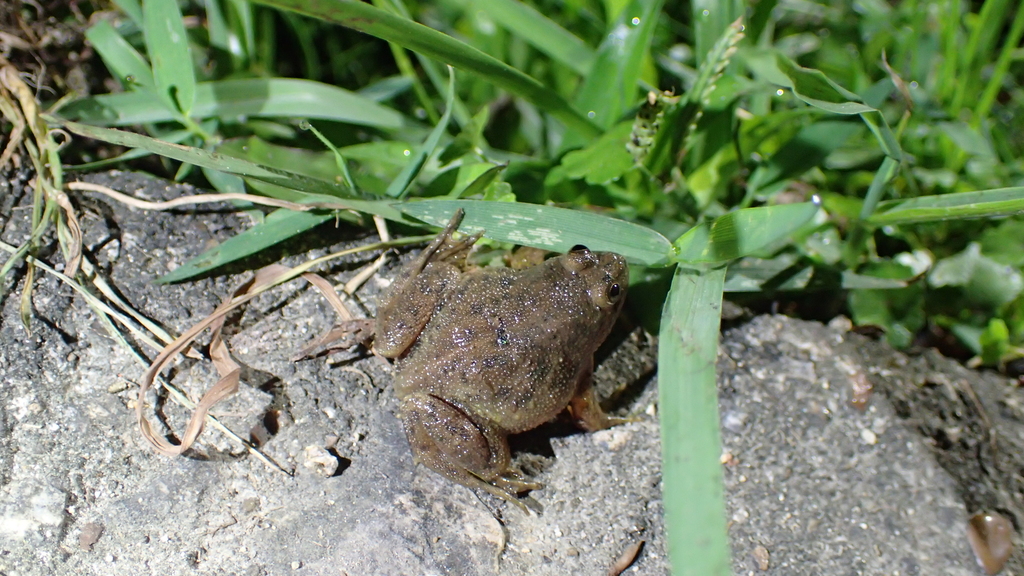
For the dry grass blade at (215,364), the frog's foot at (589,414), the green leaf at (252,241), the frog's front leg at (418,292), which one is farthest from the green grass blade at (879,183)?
the dry grass blade at (215,364)

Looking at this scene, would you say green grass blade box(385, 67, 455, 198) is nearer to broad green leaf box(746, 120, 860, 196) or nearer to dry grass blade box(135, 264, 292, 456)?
dry grass blade box(135, 264, 292, 456)

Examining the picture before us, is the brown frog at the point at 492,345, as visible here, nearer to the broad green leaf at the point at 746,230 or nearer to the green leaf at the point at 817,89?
the broad green leaf at the point at 746,230

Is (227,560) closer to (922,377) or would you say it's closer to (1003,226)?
(922,377)

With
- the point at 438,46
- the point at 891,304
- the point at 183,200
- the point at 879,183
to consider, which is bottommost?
the point at 891,304

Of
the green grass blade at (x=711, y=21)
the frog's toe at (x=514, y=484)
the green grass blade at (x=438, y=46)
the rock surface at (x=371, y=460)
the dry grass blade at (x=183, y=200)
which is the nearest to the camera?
the green grass blade at (x=438, y=46)

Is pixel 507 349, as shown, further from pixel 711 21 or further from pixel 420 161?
pixel 711 21

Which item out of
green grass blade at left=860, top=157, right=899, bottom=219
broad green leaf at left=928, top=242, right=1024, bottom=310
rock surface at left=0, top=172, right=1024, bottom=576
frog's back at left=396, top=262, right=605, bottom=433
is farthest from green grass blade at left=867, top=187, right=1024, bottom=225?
frog's back at left=396, top=262, right=605, bottom=433

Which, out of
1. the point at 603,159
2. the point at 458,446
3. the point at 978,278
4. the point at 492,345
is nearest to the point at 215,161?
the point at 492,345

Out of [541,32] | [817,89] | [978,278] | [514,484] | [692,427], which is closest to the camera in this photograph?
[692,427]
